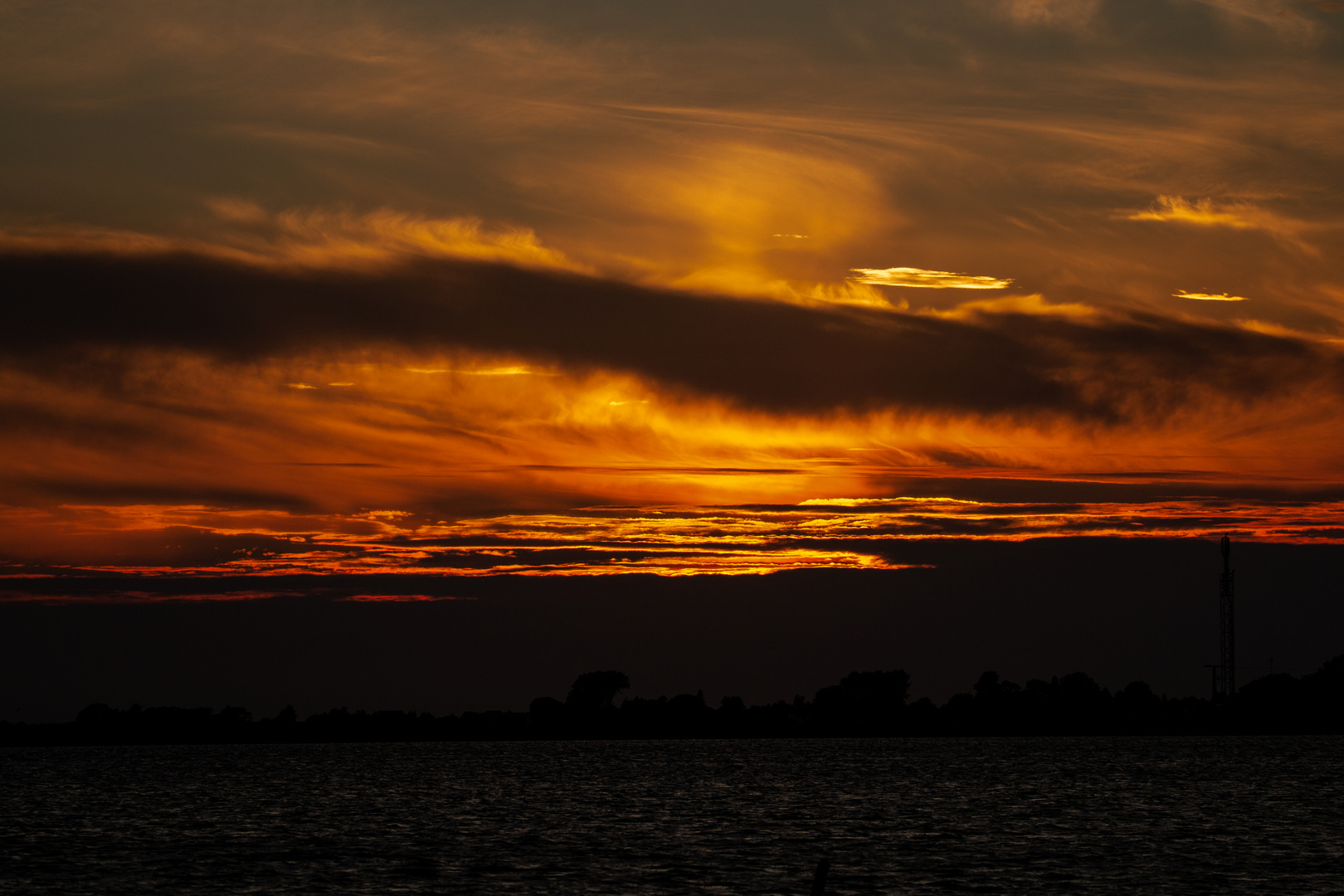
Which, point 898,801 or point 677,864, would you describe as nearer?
point 677,864

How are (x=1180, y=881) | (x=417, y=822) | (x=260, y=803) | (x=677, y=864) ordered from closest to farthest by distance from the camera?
(x=1180, y=881) < (x=677, y=864) < (x=417, y=822) < (x=260, y=803)

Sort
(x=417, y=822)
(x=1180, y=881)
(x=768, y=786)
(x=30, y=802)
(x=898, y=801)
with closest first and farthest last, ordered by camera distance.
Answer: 1. (x=1180, y=881)
2. (x=417, y=822)
3. (x=898, y=801)
4. (x=30, y=802)
5. (x=768, y=786)

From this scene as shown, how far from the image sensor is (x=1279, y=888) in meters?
71.1

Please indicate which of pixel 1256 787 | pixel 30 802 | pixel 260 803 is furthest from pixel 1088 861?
pixel 30 802

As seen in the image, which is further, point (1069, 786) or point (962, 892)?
point (1069, 786)

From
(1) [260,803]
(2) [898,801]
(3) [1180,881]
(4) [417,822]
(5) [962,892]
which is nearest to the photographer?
(5) [962,892]

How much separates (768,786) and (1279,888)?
11312cm

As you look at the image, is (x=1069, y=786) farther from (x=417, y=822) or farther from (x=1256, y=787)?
(x=417, y=822)

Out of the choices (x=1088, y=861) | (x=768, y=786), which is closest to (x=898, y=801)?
(x=768, y=786)

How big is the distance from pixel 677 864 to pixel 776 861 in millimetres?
6033

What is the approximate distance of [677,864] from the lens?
82688mm

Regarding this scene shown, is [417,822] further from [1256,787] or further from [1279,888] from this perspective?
[1256,787]

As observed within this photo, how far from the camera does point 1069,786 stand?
172 m

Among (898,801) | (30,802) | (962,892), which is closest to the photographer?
(962,892)
